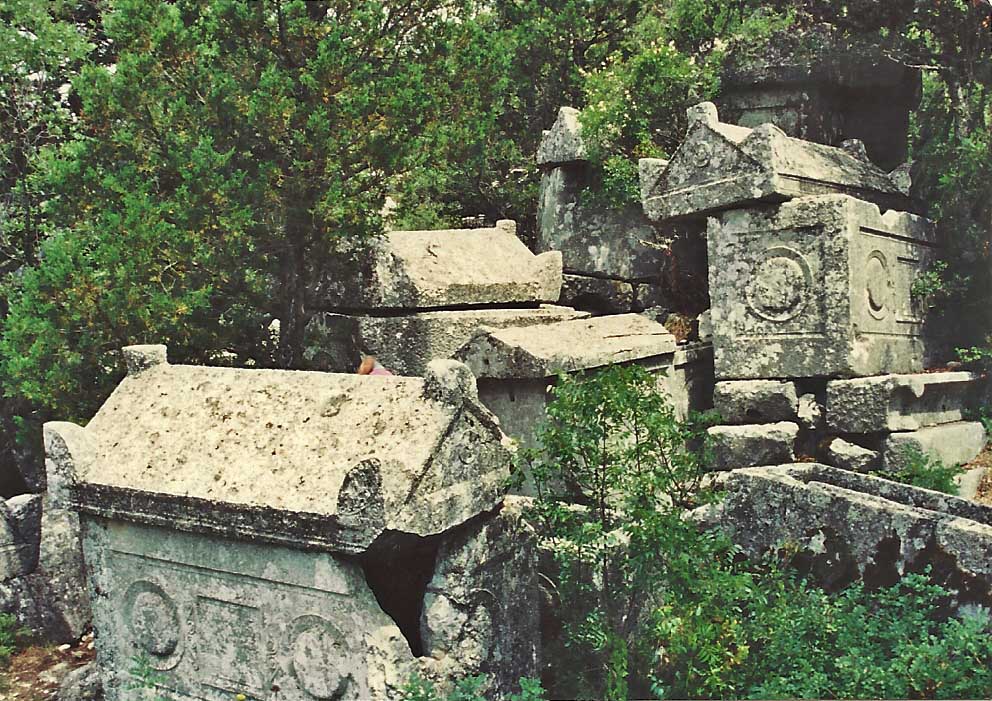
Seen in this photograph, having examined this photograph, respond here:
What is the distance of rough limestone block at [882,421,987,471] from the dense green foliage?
1679mm

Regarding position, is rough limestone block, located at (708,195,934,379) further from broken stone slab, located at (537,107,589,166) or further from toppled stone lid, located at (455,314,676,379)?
broken stone slab, located at (537,107,589,166)

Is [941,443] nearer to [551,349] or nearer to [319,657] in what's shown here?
[551,349]

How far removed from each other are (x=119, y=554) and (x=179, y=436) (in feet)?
2.39

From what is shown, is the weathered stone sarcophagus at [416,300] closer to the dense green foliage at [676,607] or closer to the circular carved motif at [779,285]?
the circular carved motif at [779,285]

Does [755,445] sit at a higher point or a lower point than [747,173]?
lower

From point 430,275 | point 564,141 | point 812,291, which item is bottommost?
point 812,291

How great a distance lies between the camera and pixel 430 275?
24.6ft

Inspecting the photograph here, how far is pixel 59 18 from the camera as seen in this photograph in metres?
8.34

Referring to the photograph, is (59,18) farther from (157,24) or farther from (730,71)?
(730,71)

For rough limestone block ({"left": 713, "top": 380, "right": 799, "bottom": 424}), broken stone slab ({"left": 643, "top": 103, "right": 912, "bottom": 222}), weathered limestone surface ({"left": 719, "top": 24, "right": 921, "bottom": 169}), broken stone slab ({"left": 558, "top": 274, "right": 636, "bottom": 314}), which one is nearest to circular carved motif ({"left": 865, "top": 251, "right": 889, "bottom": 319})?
broken stone slab ({"left": 643, "top": 103, "right": 912, "bottom": 222})

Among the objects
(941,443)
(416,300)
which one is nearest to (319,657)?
(416,300)

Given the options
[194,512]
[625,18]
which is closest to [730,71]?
[625,18]

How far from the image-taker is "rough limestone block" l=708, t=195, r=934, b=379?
6.68 metres

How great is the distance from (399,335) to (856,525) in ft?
11.9
